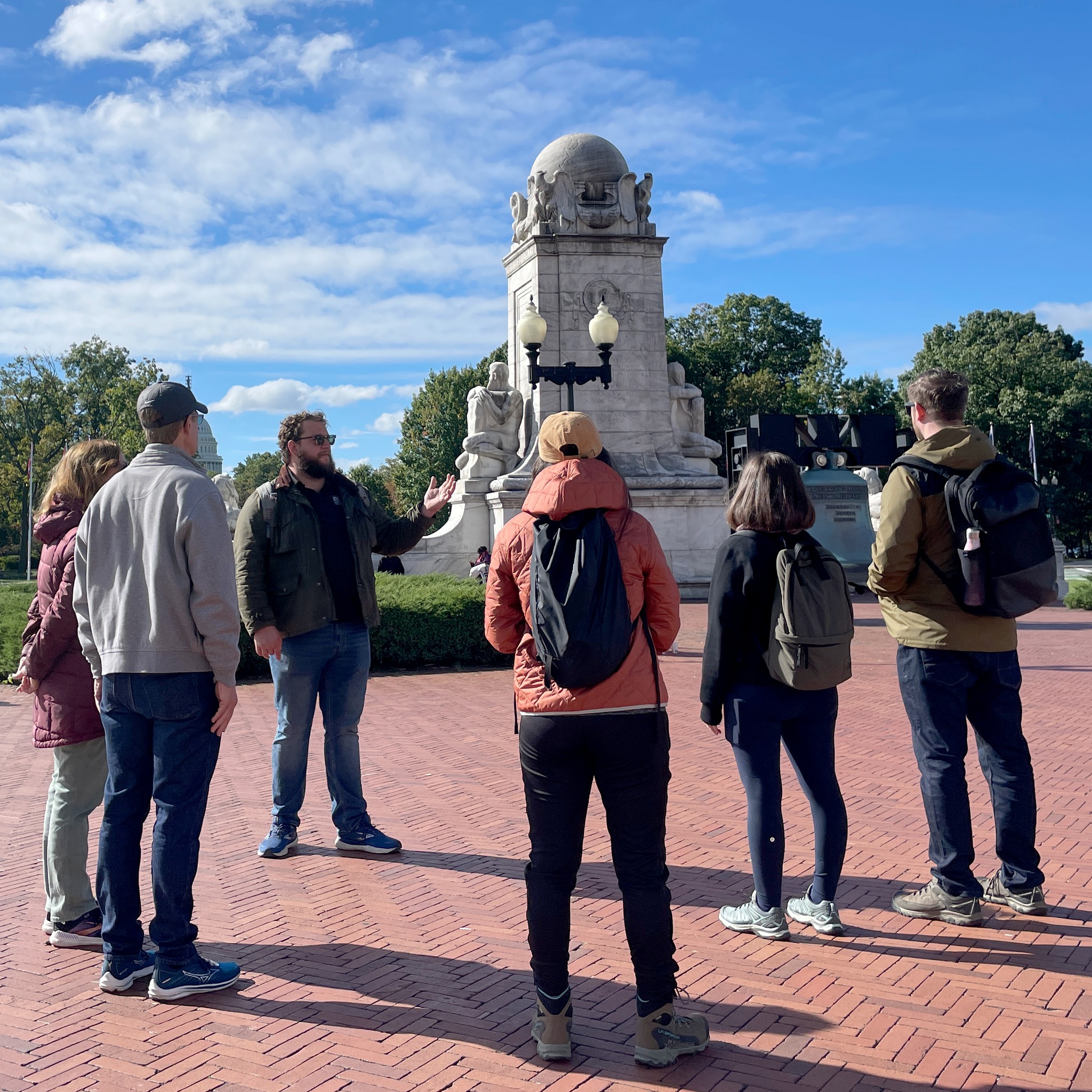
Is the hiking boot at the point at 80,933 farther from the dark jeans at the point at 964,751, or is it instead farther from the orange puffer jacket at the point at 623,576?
the dark jeans at the point at 964,751

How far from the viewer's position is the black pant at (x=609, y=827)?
10.5 feet

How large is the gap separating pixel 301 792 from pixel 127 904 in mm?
1697

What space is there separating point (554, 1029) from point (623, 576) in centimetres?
136

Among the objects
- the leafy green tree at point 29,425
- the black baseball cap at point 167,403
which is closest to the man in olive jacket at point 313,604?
the black baseball cap at point 167,403

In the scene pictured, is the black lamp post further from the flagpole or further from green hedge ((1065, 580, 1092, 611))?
the flagpole

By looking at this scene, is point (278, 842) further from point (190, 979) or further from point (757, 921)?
point (757, 921)

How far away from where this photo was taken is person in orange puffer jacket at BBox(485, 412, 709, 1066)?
10.5 ft

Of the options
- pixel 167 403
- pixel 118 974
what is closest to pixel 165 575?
pixel 167 403

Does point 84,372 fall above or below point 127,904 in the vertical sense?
above

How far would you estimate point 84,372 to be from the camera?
224ft

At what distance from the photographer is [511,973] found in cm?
393

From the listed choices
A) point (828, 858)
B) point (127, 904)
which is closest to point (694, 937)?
point (828, 858)

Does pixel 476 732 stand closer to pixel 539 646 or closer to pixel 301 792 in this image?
pixel 301 792

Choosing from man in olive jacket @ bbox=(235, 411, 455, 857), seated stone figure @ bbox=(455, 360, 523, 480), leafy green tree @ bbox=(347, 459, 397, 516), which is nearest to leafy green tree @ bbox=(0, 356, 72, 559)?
leafy green tree @ bbox=(347, 459, 397, 516)
